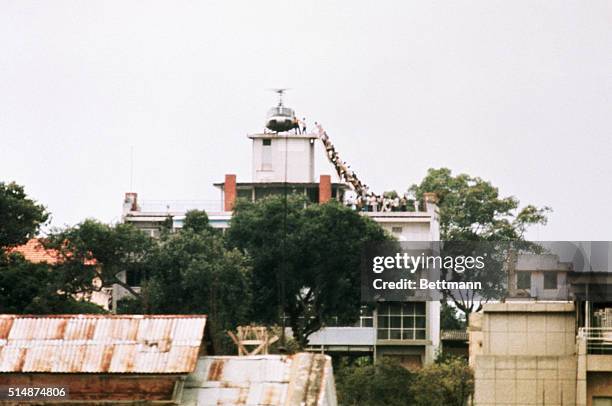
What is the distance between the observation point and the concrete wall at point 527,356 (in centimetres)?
5453

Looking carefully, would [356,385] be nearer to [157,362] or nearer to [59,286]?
[59,286]

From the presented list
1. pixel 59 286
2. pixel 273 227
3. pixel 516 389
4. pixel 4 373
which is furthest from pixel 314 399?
pixel 273 227

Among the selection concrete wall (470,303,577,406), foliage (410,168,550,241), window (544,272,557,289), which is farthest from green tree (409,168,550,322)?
concrete wall (470,303,577,406)

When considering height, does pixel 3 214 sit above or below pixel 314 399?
above

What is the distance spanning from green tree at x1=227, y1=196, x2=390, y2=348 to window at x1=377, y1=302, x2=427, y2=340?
29.6 feet

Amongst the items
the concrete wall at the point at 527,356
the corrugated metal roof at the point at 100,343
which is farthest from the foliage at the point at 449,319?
the corrugated metal roof at the point at 100,343

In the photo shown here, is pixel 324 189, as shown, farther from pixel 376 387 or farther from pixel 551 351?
pixel 551 351

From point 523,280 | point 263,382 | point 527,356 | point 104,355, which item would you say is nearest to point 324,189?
point 523,280

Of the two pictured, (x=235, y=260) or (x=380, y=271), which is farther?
(x=380, y=271)

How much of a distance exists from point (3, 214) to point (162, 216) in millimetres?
26728

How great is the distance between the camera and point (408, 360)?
112938mm

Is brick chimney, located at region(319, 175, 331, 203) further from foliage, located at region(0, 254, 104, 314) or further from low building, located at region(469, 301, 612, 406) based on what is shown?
low building, located at region(469, 301, 612, 406)

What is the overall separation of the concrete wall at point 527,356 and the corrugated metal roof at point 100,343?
19268mm

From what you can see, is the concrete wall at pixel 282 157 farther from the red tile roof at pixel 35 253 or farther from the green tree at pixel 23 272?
the green tree at pixel 23 272
